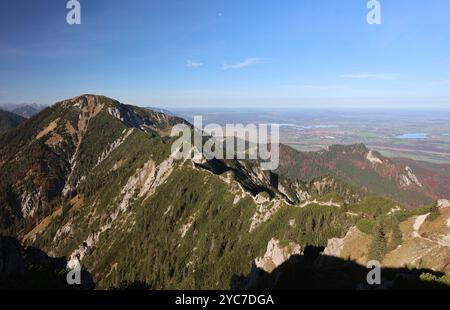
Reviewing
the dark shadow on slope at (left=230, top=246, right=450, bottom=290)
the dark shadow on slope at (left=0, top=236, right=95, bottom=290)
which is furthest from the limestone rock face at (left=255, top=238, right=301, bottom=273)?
the dark shadow on slope at (left=0, top=236, right=95, bottom=290)

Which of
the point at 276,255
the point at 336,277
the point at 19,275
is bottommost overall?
the point at 276,255

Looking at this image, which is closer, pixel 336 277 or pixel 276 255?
pixel 336 277

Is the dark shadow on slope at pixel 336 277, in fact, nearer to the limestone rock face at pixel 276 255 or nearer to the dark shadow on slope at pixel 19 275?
the limestone rock face at pixel 276 255

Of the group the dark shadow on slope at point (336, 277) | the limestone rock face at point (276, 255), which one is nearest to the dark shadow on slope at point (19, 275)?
the dark shadow on slope at point (336, 277)

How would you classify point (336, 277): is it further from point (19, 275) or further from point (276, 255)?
point (19, 275)

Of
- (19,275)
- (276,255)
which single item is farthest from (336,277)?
(19,275)

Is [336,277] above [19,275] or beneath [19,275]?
above

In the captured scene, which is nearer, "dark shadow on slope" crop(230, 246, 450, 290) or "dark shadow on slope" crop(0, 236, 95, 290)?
"dark shadow on slope" crop(230, 246, 450, 290)

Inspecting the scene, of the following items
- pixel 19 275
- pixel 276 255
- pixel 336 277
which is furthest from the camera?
pixel 276 255

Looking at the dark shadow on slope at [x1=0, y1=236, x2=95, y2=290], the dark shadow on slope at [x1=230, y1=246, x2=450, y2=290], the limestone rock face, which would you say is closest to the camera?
the dark shadow on slope at [x1=230, y1=246, x2=450, y2=290]

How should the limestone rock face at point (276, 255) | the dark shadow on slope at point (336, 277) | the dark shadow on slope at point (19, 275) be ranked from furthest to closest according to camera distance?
the limestone rock face at point (276, 255)
the dark shadow on slope at point (19, 275)
the dark shadow on slope at point (336, 277)

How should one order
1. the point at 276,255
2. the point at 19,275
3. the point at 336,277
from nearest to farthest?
the point at 336,277, the point at 19,275, the point at 276,255

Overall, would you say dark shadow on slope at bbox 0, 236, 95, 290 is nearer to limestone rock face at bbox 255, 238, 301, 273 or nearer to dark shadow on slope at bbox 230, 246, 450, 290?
dark shadow on slope at bbox 230, 246, 450, 290
